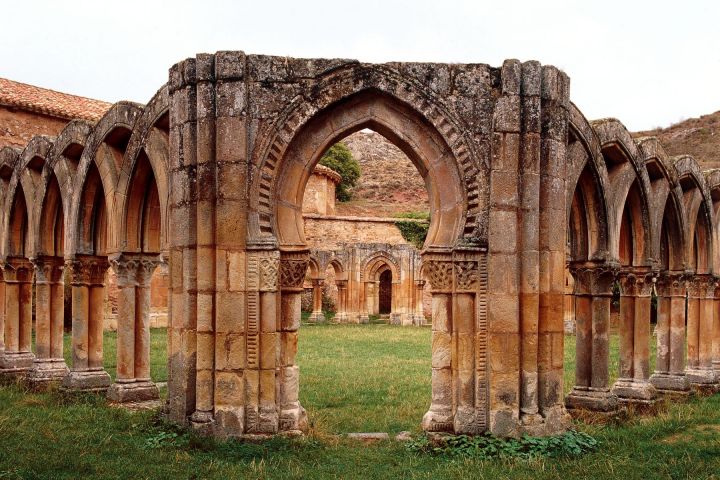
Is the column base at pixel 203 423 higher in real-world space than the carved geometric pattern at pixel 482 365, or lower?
lower

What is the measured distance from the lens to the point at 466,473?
7.18 m

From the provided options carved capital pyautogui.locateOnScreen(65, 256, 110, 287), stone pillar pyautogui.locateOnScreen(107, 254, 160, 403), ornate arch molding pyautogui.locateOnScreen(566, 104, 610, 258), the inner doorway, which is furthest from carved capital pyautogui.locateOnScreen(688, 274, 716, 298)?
the inner doorway

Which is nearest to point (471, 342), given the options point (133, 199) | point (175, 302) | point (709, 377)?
point (175, 302)

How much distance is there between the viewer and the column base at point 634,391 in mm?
11648

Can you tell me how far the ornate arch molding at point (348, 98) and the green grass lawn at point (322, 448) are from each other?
2.36m

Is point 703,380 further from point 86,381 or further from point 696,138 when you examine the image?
point 696,138

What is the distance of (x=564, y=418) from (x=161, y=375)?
8.73 metres

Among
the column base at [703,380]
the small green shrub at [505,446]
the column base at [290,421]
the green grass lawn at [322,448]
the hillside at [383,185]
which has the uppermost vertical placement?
the hillside at [383,185]

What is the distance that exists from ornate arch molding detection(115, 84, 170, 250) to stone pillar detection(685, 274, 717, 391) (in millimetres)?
10183

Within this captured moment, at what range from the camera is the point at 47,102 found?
29.6 m

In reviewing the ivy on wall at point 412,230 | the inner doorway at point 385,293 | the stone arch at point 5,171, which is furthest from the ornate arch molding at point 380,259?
the stone arch at point 5,171

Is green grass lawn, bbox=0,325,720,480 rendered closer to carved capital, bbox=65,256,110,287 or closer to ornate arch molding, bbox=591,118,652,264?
carved capital, bbox=65,256,110,287

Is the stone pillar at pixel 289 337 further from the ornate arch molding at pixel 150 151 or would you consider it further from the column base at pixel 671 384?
the column base at pixel 671 384

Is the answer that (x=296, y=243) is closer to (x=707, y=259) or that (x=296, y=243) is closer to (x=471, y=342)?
(x=471, y=342)
